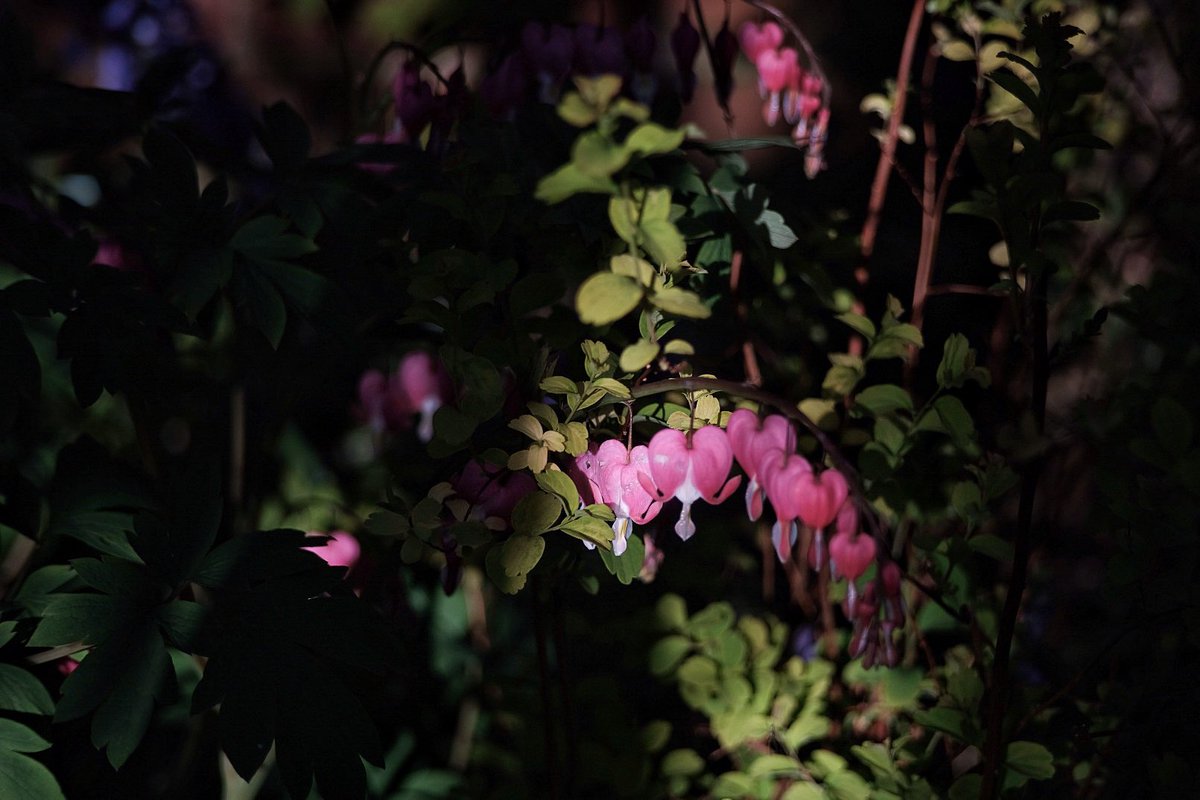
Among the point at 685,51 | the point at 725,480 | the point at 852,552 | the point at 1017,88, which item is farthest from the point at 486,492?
the point at 685,51


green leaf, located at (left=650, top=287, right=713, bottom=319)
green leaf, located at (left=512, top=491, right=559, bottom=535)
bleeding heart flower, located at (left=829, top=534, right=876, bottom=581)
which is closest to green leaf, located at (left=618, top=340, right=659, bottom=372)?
green leaf, located at (left=650, top=287, right=713, bottom=319)

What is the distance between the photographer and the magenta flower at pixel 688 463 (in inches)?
28.3

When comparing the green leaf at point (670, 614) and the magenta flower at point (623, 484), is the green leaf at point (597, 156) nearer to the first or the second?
the magenta flower at point (623, 484)

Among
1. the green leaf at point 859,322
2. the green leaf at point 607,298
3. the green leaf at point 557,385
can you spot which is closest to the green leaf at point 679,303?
the green leaf at point 607,298

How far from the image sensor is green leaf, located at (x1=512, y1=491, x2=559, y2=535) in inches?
28.5

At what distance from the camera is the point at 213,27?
9.04ft

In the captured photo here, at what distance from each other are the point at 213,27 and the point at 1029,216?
8.59ft

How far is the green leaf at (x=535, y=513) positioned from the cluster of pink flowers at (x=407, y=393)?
0.40 m

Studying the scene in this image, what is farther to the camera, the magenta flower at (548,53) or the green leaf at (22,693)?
the magenta flower at (548,53)

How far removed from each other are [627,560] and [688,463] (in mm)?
105

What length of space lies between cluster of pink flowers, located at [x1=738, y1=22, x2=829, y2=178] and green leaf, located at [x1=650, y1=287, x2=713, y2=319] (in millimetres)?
565

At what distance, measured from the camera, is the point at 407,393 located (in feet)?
3.91

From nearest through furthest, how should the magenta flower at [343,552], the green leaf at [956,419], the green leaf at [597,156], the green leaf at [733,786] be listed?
the green leaf at [597,156], the green leaf at [956,419], the green leaf at [733,786], the magenta flower at [343,552]

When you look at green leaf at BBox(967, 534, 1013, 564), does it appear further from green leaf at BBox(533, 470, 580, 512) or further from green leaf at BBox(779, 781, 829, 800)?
green leaf at BBox(533, 470, 580, 512)
